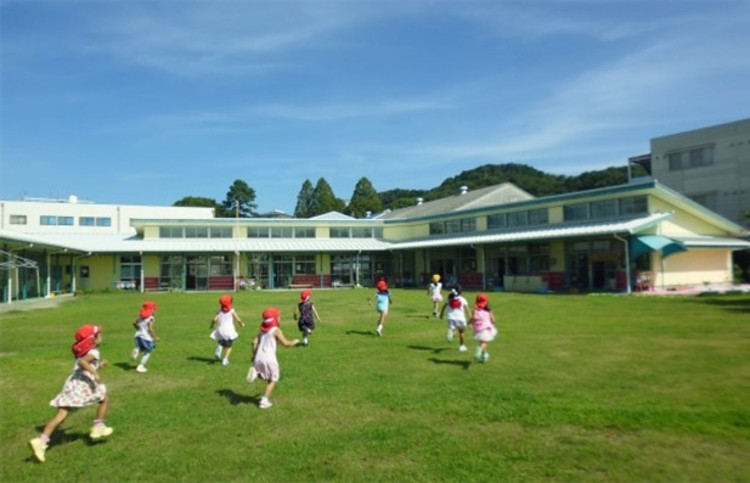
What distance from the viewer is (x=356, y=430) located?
21.0 feet

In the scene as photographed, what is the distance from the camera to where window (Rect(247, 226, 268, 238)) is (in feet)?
159

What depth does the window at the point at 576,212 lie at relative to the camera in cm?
3450

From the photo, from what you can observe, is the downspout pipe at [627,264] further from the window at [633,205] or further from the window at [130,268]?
the window at [130,268]

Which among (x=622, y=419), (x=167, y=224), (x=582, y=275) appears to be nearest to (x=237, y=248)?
(x=167, y=224)

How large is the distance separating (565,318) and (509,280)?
59.3ft

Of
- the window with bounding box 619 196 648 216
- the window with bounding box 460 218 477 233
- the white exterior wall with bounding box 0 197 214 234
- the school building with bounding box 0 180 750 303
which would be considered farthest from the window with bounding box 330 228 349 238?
the window with bounding box 619 196 648 216

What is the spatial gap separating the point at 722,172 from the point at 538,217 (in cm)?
2029

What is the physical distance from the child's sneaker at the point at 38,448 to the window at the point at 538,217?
34.7m

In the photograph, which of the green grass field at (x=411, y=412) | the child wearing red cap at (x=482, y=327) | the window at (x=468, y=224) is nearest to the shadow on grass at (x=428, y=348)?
the green grass field at (x=411, y=412)

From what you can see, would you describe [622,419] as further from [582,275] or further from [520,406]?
[582,275]

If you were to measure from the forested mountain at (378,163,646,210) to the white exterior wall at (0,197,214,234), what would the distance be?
3947 centimetres

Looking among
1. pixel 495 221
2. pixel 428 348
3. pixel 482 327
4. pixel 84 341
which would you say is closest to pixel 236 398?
pixel 84 341

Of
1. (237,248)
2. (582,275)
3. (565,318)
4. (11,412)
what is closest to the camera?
(11,412)

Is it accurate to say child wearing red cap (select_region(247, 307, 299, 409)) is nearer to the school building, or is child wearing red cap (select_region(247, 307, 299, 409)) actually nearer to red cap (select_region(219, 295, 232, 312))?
red cap (select_region(219, 295, 232, 312))
